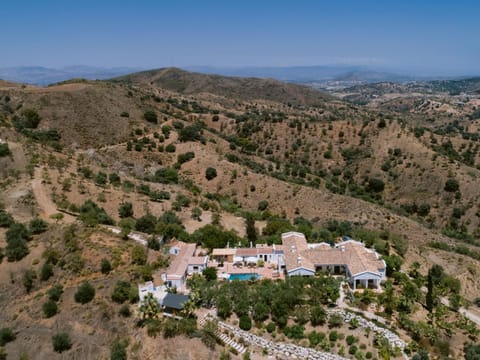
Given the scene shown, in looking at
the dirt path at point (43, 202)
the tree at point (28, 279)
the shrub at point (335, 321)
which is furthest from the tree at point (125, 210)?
the shrub at point (335, 321)

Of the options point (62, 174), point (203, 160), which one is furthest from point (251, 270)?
point (203, 160)

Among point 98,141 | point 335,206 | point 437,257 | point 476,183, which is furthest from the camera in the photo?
point 98,141

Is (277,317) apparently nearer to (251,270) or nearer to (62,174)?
(251,270)

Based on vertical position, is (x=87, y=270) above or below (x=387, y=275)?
above

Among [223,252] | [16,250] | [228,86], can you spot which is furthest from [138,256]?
[228,86]

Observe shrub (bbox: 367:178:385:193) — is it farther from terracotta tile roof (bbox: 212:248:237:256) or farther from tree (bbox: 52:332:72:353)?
tree (bbox: 52:332:72:353)

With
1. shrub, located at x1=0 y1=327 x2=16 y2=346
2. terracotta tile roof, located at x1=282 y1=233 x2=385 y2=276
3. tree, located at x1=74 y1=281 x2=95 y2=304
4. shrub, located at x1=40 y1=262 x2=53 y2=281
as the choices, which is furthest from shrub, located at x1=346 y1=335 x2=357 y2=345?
shrub, located at x1=40 y1=262 x2=53 y2=281
